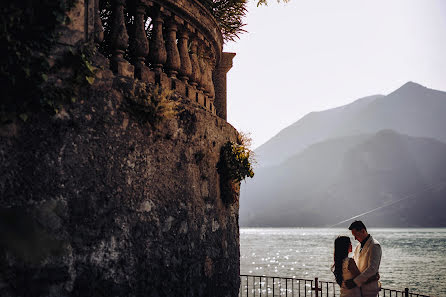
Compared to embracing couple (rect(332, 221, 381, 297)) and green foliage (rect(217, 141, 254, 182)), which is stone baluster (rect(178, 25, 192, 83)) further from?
embracing couple (rect(332, 221, 381, 297))

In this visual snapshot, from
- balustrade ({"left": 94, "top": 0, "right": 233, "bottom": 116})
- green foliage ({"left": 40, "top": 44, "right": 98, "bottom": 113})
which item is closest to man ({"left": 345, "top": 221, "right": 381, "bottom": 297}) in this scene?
balustrade ({"left": 94, "top": 0, "right": 233, "bottom": 116})

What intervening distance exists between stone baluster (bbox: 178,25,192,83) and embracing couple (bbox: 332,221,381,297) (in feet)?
8.76

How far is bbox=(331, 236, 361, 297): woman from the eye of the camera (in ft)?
15.8

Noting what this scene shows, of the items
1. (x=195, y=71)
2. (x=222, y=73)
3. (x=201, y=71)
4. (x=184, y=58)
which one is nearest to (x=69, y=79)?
(x=184, y=58)

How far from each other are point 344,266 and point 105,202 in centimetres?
295

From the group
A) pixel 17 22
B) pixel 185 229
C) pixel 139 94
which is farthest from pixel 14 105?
pixel 185 229

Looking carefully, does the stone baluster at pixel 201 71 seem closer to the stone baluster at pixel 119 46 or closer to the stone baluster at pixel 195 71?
the stone baluster at pixel 195 71

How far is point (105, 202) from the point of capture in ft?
12.0

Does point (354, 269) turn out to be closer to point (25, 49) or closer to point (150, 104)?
point (150, 104)

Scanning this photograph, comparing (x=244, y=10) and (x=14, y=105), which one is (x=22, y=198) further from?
(x=244, y=10)

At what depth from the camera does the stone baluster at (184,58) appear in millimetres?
4801

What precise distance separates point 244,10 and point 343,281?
4639 millimetres

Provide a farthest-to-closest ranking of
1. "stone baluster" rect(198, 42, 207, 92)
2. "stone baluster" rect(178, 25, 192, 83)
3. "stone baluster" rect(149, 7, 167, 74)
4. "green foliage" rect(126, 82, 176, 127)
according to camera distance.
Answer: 1. "stone baluster" rect(198, 42, 207, 92)
2. "stone baluster" rect(178, 25, 192, 83)
3. "stone baluster" rect(149, 7, 167, 74)
4. "green foliage" rect(126, 82, 176, 127)

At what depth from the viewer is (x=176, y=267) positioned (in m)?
4.25
